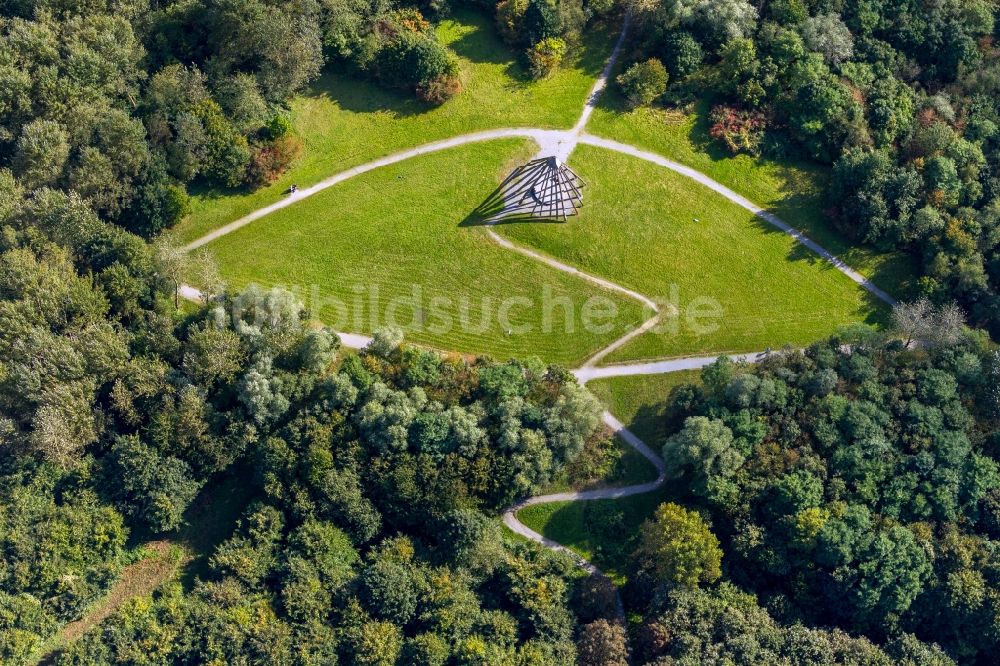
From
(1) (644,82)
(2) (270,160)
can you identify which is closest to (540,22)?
(1) (644,82)

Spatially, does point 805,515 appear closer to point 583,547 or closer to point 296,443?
point 583,547

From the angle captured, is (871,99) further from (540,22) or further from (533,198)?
(533,198)

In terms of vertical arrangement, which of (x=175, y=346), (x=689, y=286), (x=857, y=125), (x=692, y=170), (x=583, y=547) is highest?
(x=857, y=125)

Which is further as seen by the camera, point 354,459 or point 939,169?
point 939,169

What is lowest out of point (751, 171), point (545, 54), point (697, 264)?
point (697, 264)

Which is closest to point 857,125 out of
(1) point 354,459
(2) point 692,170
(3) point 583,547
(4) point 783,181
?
(4) point 783,181

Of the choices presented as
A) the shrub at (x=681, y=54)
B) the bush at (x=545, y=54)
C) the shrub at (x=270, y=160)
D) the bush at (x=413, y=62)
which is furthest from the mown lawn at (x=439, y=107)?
the shrub at (x=681, y=54)
